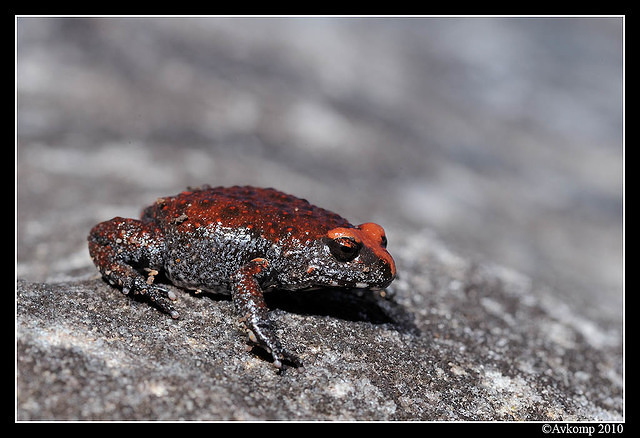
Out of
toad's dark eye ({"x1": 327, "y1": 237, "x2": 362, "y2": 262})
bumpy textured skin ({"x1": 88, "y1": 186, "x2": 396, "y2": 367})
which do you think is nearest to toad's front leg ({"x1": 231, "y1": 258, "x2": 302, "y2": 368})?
bumpy textured skin ({"x1": 88, "y1": 186, "x2": 396, "y2": 367})

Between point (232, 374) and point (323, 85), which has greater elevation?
point (323, 85)

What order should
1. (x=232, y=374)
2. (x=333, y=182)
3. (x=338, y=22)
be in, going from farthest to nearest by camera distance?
(x=338, y=22) → (x=333, y=182) → (x=232, y=374)

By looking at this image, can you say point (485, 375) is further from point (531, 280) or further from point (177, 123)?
point (177, 123)

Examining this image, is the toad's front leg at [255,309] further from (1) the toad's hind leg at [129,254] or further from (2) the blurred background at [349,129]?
(2) the blurred background at [349,129]

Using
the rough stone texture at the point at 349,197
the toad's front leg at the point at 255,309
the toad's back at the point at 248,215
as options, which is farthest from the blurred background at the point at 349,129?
the toad's front leg at the point at 255,309

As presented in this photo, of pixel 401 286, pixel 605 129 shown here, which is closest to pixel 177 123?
pixel 401 286

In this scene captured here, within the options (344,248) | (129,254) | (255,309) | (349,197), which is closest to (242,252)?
(255,309)

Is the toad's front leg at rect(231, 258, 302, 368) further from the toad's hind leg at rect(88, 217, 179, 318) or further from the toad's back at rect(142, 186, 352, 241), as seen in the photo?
the toad's hind leg at rect(88, 217, 179, 318)
